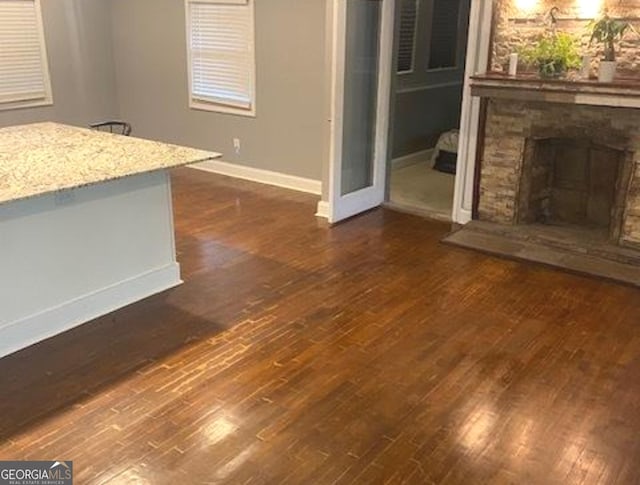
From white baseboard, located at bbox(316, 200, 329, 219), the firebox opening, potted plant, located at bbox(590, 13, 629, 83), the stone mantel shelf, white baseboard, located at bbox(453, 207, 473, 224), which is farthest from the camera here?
white baseboard, located at bbox(316, 200, 329, 219)

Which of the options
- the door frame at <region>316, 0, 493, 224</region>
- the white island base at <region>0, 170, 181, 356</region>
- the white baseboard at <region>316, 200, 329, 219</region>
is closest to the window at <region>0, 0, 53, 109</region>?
the door frame at <region>316, 0, 493, 224</region>

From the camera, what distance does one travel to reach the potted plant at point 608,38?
433cm

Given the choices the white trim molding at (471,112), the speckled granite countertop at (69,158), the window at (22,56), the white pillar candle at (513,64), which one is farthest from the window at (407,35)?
the window at (22,56)

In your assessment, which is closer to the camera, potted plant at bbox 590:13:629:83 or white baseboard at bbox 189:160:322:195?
potted plant at bbox 590:13:629:83

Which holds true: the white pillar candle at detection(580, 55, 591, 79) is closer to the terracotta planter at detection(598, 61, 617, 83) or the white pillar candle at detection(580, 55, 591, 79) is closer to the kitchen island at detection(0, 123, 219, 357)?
the terracotta planter at detection(598, 61, 617, 83)

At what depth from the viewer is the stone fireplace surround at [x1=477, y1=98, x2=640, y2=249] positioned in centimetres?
457

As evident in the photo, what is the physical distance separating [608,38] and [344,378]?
3.04m

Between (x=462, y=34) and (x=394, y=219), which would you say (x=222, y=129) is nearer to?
(x=394, y=219)

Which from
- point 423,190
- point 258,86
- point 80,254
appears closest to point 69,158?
point 80,254

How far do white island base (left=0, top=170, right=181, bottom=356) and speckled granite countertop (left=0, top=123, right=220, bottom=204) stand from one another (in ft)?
0.28

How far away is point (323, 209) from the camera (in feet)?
18.4

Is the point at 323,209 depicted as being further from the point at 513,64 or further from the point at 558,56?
the point at 558,56

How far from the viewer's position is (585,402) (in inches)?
118

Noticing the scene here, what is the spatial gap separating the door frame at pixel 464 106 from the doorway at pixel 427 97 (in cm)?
88
